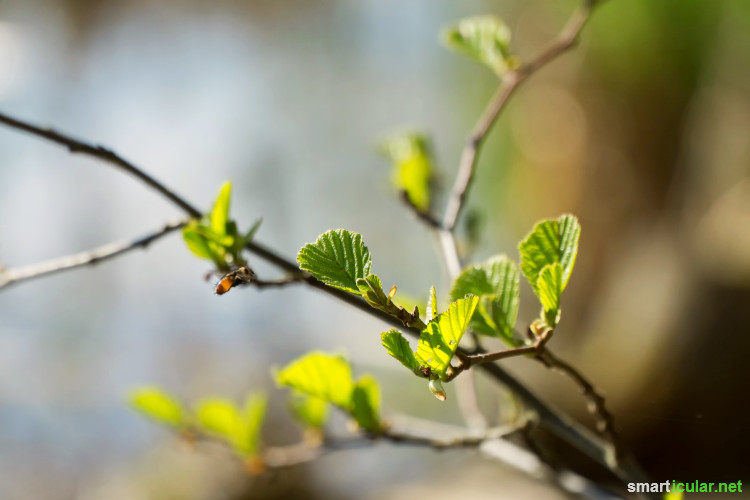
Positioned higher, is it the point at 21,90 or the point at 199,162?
the point at 21,90

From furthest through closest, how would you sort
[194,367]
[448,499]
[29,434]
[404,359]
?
[194,367], [29,434], [448,499], [404,359]

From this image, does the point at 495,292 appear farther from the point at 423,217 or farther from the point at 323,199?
the point at 323,199

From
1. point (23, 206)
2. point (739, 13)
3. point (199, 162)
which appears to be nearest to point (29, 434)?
point (23, 206)

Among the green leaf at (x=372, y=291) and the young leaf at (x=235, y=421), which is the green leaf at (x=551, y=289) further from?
the young leaf at (x=235, y=421)

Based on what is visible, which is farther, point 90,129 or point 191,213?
point 90,129

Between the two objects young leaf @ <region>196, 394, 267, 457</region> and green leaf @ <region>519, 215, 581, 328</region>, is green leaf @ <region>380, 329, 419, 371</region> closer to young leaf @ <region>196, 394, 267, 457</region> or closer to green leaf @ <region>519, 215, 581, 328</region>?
green leaf @ <region>519, 215, 581, 328</region>

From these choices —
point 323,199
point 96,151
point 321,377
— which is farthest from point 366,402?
point 323,199

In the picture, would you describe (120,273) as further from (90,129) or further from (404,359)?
(404,359)
